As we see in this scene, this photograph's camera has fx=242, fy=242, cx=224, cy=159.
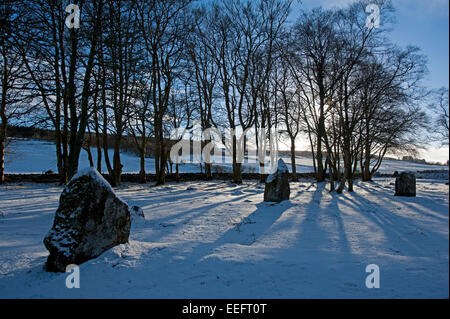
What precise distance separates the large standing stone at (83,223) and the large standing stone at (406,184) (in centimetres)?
1135

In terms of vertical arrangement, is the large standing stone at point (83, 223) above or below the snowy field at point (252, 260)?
above

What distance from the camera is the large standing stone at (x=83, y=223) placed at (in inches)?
127

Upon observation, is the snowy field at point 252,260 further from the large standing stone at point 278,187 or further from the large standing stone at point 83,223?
the large standing stone at point 278,187

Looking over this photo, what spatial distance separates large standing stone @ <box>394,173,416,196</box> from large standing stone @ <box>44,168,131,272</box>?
37.2 feet

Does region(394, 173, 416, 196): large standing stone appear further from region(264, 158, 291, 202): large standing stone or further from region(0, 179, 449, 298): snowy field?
region(0, 179, 449, 298): snowy field

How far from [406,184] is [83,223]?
1188 centimetres

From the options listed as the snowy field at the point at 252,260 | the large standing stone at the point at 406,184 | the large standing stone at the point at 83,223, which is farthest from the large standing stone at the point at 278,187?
the large standing stone at the point at 83,223

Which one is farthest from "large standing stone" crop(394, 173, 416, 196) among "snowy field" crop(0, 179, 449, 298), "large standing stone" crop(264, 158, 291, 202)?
"snowy field" crop(0, 179, 449, 298)

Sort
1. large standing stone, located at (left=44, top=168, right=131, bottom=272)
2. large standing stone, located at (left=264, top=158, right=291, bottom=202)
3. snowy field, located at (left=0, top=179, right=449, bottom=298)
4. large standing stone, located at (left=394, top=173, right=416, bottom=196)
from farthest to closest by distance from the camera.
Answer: large standing stone, located at (left=394, top=173, right=416, bottom=196)
large standing stone, located at (left=264, top=158, right=291, bottom=202)
large standing stone, located at (left=44, top=168, right=131, bottom=272)
snowy field, located at (left=0, top=179, right=449, bottom=298)

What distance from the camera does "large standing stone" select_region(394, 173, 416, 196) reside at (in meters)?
10.2

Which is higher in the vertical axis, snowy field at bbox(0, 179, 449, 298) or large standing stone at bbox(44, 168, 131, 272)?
large standing stone at bbox(44, 168, 131, 272)

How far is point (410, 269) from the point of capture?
8.48ft
